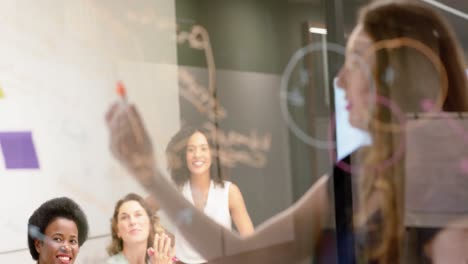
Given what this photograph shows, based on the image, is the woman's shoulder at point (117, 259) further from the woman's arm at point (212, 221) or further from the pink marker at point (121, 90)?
the pink marker at point (121, 90)

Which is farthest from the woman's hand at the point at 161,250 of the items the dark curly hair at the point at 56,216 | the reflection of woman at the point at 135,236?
the dark curly hair at the point at 56,216

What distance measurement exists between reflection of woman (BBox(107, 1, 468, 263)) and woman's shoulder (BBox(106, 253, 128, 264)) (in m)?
0.09

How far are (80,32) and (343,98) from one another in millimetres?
410

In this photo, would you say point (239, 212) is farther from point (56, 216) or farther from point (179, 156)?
point (56, 216)

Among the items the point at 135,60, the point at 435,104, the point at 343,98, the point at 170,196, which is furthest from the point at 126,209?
the point at 435,104

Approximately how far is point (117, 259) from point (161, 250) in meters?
0.06

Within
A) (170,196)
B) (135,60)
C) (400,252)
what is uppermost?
(135,60)

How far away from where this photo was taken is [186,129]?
0.78 meters

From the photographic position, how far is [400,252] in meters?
0.80

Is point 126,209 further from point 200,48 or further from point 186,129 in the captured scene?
point 200,48

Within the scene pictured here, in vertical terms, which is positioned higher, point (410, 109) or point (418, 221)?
point (410, 109)

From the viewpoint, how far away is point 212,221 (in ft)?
2.58

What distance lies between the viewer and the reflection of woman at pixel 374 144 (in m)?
0.78

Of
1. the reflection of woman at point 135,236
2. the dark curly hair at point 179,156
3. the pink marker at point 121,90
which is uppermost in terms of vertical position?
the pink marker at point 121,90
